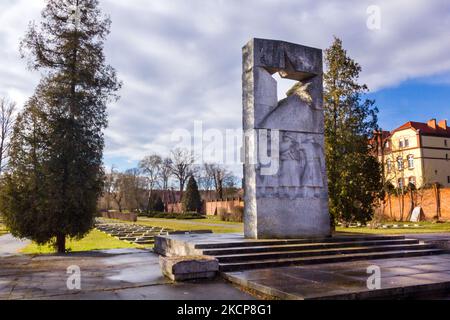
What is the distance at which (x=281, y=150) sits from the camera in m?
11.5

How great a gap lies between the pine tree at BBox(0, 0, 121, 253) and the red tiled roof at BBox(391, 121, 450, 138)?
47.3 meters

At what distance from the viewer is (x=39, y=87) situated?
45.1 feet

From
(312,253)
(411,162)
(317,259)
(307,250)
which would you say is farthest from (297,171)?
(411,162)

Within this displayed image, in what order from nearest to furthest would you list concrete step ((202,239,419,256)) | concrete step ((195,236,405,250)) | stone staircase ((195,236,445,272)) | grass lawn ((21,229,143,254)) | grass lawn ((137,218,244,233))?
stone staircase ((195,236,445,272)) < concrete step ((202,239,419,256)) < concrete step ((195,236,405,250)) < grass lawn ((21,229,143,254)) < grass lawn ((137,218,244,233))

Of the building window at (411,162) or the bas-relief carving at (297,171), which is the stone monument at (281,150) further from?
the building window at (411,162)

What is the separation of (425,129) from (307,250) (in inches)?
1954

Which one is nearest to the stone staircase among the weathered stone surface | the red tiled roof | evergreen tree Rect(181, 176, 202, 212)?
the weathered stone surface

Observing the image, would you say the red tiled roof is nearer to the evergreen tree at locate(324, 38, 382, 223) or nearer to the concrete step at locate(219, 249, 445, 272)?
the evergreen tree at locate(324, 38, 382, 223)

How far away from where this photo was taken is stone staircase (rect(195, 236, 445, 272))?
843 cm

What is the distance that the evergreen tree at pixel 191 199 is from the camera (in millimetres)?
62844

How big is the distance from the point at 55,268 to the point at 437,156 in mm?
52887

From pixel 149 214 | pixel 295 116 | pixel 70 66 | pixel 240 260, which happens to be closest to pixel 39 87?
pixel 70 66

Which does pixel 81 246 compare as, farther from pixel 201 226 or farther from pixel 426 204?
pixel 426 204
